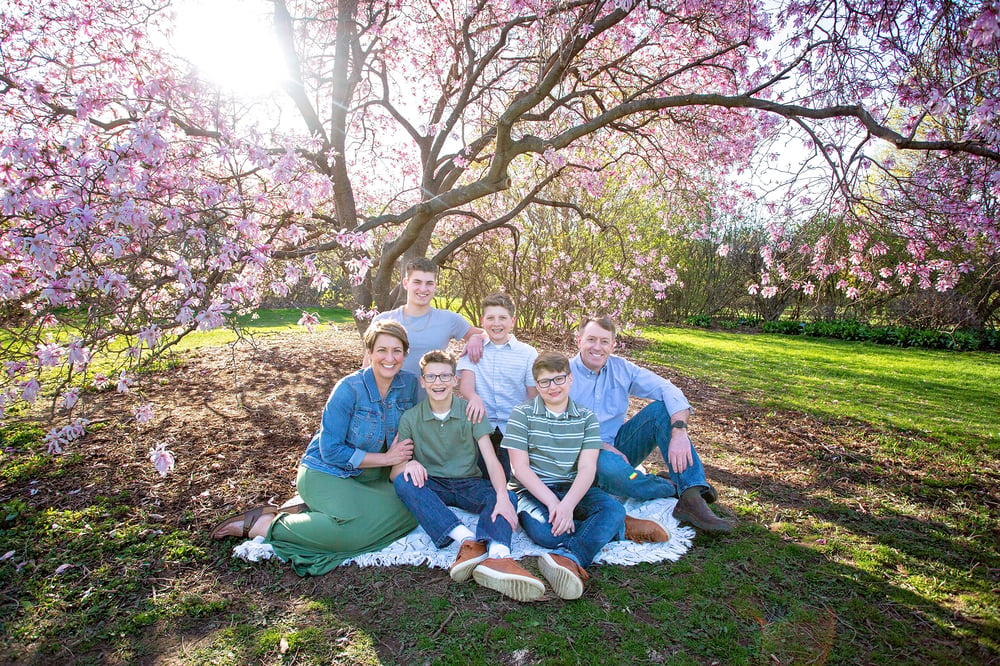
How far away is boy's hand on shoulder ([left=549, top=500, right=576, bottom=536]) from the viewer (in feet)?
8.27

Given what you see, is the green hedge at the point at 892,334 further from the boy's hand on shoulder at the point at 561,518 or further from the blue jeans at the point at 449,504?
the blue jeans at the point at 449,504

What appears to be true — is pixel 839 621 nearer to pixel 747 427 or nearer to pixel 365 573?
pixel 365 573

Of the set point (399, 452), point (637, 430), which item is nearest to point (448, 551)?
point (399, 452)

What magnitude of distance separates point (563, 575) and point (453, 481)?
0.82m

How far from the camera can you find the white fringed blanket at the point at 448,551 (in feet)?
8.39

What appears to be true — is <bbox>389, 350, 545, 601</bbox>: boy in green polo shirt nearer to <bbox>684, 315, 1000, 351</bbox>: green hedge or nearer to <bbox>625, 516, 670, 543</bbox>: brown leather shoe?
<bbox>625, 516, 670, 543</bbox>: brown leather shoe

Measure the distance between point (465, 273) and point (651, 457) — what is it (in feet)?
16.1

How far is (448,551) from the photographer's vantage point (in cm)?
261

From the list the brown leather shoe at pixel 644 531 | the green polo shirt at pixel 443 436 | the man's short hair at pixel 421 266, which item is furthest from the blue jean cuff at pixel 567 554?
the man's short hair at pixel 421 266

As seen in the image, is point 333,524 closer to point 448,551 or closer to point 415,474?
point 415,474

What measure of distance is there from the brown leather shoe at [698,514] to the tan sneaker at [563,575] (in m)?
0.76

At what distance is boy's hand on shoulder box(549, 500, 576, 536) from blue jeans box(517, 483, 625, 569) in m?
0.05

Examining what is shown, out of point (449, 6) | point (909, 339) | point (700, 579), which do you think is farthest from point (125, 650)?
point (909, 339)

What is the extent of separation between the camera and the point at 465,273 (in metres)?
8.35
